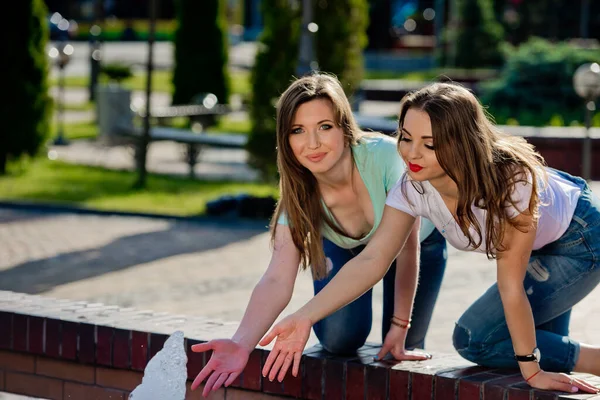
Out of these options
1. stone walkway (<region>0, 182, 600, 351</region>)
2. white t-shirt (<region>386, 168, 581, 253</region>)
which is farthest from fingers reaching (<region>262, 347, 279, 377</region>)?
stone walkway (<region>0, 182, 600, 351</region>)

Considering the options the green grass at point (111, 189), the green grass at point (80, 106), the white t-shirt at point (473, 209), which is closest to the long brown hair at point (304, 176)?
the white t-shirt at point (473, 209)

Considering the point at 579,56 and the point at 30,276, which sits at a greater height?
the point at 579,56

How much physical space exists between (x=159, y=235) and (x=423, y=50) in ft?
107

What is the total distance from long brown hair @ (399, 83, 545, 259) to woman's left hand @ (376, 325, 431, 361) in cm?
57

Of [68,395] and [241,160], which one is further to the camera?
[241,160]

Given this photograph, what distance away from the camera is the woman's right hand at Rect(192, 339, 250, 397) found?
3311 millimetres

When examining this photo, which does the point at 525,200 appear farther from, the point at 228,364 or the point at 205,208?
the point at 205,208

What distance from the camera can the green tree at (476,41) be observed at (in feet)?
92.6

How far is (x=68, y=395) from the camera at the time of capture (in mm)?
4027

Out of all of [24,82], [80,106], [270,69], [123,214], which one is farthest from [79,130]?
[123,214]

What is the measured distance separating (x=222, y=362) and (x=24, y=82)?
10.7 m

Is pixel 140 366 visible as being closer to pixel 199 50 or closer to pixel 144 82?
pixel 199 50

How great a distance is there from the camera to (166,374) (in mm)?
3656

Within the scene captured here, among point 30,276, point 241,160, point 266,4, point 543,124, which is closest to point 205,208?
point 266,4
